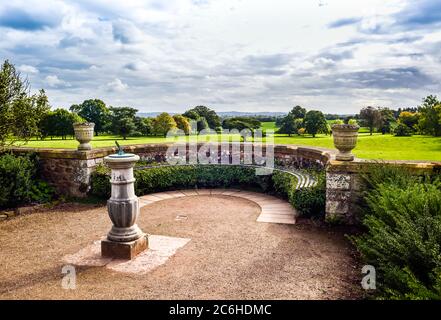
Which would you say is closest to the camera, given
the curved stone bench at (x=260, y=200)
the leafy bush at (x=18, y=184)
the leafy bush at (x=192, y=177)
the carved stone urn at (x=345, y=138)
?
the carved stone urn at (x=345, y=138)

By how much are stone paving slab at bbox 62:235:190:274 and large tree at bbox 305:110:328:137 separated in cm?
1594

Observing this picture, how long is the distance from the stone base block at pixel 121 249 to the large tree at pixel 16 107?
498 centimetres

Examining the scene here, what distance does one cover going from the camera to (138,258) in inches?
189

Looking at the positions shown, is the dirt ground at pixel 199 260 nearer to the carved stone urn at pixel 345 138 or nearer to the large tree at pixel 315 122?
the carved stone urn at pixel 345 138

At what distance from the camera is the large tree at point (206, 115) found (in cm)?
2534

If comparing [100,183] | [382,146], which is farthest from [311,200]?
[382,146]

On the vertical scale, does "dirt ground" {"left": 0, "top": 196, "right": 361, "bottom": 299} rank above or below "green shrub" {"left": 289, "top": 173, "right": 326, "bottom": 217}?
below

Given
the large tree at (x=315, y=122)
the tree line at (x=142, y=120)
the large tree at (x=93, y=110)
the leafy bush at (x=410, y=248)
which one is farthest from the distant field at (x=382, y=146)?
the large tree at (x=93, y=110)

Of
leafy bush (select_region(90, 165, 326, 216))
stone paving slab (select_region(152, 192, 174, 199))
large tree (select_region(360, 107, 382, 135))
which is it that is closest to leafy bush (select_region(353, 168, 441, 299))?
leafy bush (select_region(90, 165, 326, 216))

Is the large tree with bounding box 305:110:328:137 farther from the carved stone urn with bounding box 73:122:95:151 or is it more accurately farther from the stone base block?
the stone base block

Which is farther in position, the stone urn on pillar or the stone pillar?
the stone pillar

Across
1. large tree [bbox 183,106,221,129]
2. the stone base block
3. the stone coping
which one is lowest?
the stone base block

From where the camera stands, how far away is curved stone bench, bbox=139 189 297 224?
6.79 metres

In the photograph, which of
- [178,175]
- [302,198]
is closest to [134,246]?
[302,198]
